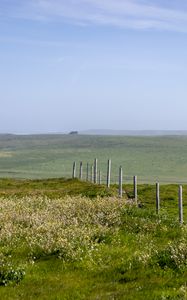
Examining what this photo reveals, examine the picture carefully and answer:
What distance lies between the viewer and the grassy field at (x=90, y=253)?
14898 mm

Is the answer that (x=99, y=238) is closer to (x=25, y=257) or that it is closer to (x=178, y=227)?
(x=25, y=257)

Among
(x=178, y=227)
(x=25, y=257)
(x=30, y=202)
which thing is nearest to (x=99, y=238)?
(x=25, y=257)

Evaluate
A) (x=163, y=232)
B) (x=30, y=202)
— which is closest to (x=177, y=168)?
(x=30, y=202)

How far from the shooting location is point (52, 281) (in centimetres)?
1616

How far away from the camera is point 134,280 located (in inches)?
616

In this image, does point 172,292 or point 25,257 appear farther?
point 25,257

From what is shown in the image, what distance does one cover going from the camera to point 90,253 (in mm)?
18172

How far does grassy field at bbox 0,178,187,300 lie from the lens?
1490 centimetres

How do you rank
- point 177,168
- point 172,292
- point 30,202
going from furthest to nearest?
point 177,168 < point 30,202 < point 172,292

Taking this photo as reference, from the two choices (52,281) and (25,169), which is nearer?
(52,281)

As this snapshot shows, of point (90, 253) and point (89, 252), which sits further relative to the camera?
point (89, 252)

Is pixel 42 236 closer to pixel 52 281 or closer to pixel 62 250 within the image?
pixel 62 250

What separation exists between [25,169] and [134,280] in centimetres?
9517

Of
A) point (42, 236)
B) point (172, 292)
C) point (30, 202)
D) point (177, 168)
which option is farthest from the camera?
point (177, 168)
